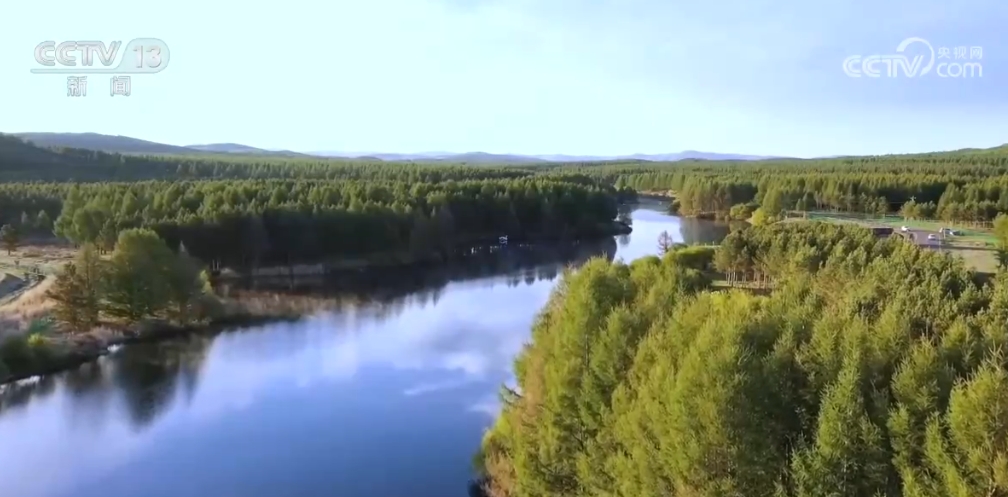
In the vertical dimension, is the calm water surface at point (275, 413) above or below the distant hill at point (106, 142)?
below

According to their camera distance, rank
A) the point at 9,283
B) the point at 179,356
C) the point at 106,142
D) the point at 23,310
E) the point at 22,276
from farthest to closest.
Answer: the point at 106,142
the point at 22,276
the point at 9,283
the point at 23,310
the point at 179,356

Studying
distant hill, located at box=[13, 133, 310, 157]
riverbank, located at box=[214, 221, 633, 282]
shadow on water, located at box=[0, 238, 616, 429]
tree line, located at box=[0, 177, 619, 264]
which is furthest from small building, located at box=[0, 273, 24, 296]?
distant hill, located at box=[13, 133, 310, 157]

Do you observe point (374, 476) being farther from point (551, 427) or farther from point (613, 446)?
point (613, 446)

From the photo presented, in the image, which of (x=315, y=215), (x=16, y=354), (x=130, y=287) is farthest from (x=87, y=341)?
(x=315, y=215)

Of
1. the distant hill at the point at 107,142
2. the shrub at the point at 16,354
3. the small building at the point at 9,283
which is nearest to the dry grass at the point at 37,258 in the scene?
the small building at the point at 9,283

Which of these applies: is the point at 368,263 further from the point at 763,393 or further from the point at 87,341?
the point at 763,393

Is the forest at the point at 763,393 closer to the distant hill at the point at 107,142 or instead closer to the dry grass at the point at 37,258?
the dry grass at the point at 37,258
